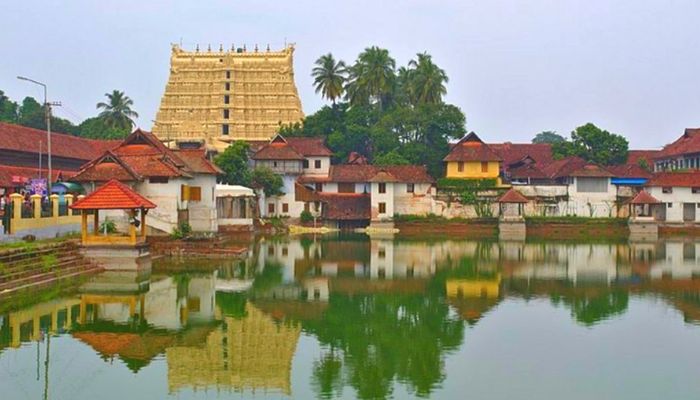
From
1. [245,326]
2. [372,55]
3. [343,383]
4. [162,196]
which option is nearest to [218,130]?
[372,55]

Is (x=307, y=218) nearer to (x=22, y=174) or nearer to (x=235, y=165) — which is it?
(x=235, y=165)

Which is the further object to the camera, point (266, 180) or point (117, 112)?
point (117, 112)

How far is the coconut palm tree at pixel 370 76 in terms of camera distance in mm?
65500

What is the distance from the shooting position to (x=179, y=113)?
70500 millimetres

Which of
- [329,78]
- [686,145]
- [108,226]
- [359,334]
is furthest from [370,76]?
[359,334]

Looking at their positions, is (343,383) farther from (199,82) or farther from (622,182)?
(199,82)

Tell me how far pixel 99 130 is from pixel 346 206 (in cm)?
3095

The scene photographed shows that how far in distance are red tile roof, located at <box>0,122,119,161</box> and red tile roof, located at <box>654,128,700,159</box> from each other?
40.4 m

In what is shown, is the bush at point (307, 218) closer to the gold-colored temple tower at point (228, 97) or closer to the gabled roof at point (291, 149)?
the gabled roof at point (291, 149)

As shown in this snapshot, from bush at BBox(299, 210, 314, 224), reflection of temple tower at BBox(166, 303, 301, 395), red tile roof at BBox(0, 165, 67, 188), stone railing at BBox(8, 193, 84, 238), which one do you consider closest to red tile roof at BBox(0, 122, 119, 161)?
red tile roof at BBox(0, 165, 67, 188)

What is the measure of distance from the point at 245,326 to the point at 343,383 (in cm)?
553

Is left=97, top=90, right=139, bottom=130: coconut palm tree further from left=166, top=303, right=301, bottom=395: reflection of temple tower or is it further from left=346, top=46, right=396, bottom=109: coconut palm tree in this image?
left=166, top=303, right=301, bottom=395: reflection of temple tower

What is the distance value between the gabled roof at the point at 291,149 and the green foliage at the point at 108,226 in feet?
71.2

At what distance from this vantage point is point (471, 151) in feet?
179
